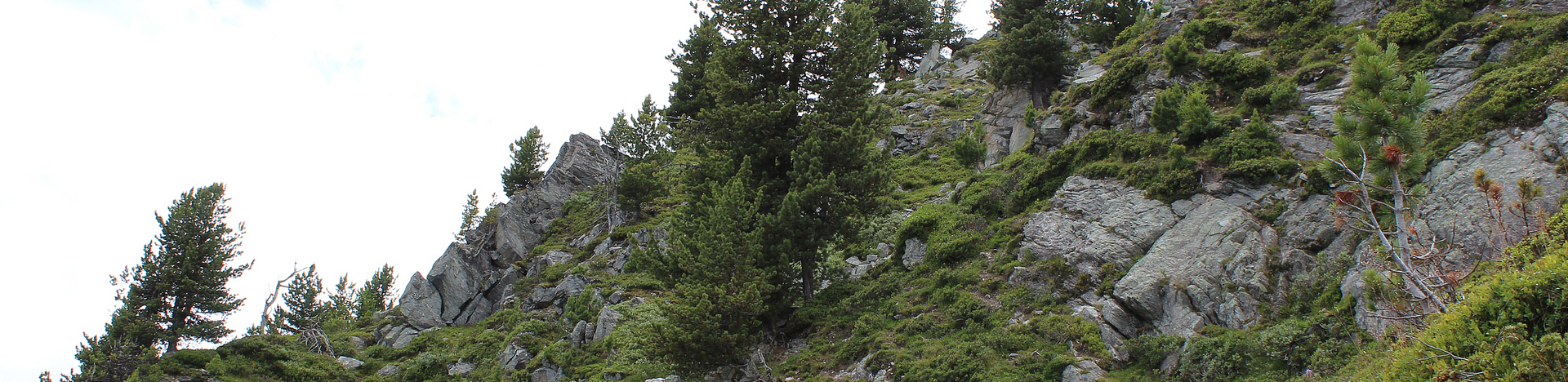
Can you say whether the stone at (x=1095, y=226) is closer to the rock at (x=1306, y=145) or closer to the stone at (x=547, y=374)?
the rock at (x=1306, y=145)

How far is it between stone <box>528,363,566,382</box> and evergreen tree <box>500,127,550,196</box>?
18.6 meters

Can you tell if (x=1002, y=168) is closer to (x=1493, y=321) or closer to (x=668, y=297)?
(x=668, y=297)

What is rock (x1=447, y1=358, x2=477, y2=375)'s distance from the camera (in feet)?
71.2

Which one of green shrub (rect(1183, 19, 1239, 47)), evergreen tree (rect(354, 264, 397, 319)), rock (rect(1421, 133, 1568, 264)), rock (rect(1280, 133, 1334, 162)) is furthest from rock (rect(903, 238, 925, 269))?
evergreen tree (rect(354, 264, 397, 319))

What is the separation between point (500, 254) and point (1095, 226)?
26.0 meters

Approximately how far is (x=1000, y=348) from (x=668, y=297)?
7.83 metres

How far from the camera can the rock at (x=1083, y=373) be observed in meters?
11.0

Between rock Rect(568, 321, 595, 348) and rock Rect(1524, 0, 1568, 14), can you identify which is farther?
rock Rect(568, 321, 595, 348)

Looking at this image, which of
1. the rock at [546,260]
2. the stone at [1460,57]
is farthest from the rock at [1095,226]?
the rock at [546,260]

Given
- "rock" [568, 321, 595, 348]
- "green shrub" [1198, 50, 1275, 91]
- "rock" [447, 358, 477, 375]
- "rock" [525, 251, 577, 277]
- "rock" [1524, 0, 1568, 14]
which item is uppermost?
"rock" [525, 251, 577, 277]

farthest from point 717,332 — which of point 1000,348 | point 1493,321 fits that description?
point 1493,321

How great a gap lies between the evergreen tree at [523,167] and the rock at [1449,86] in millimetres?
35999

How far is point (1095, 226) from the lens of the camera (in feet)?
49.6

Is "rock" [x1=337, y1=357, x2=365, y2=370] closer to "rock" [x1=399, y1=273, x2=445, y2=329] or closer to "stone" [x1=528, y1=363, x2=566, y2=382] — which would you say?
"rock" [x1=399, y1=273, x2=445, y2=329]
